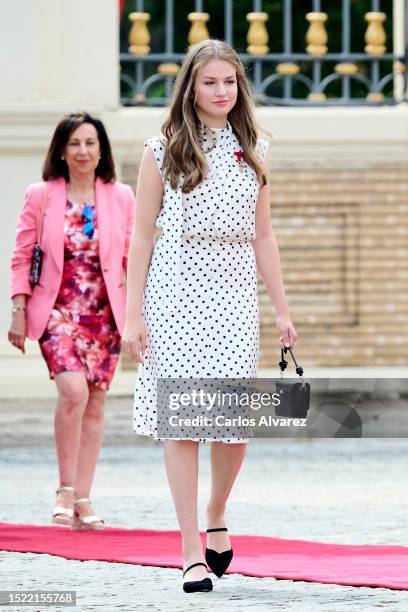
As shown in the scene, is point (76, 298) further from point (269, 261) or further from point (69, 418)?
point (269, 261)

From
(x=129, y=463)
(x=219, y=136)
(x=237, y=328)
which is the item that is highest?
(x=219, y=136)

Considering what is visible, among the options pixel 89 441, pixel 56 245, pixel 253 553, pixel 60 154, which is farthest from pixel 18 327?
pixel 253 553

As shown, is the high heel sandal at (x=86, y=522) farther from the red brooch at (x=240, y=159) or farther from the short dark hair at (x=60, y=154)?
the red brooch at (x=240, y=159)

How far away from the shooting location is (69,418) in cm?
898

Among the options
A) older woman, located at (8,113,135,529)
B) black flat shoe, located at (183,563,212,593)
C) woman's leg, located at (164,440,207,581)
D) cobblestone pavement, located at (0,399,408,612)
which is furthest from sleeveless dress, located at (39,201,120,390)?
black flat shoe, located at (183,563,212,593)

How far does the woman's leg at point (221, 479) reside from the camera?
6.90m

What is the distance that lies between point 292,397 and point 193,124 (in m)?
0.93

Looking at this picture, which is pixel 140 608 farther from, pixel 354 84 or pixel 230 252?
pixel 354 84

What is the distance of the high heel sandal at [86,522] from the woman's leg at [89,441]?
0.10m

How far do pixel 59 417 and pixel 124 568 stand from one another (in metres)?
1.67

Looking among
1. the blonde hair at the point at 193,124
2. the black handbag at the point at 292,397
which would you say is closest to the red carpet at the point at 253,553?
the black handbag at the point at 292,397

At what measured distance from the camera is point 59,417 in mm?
9023

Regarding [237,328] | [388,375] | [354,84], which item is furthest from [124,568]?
[354,84]

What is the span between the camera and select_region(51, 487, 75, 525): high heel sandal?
896 cm
